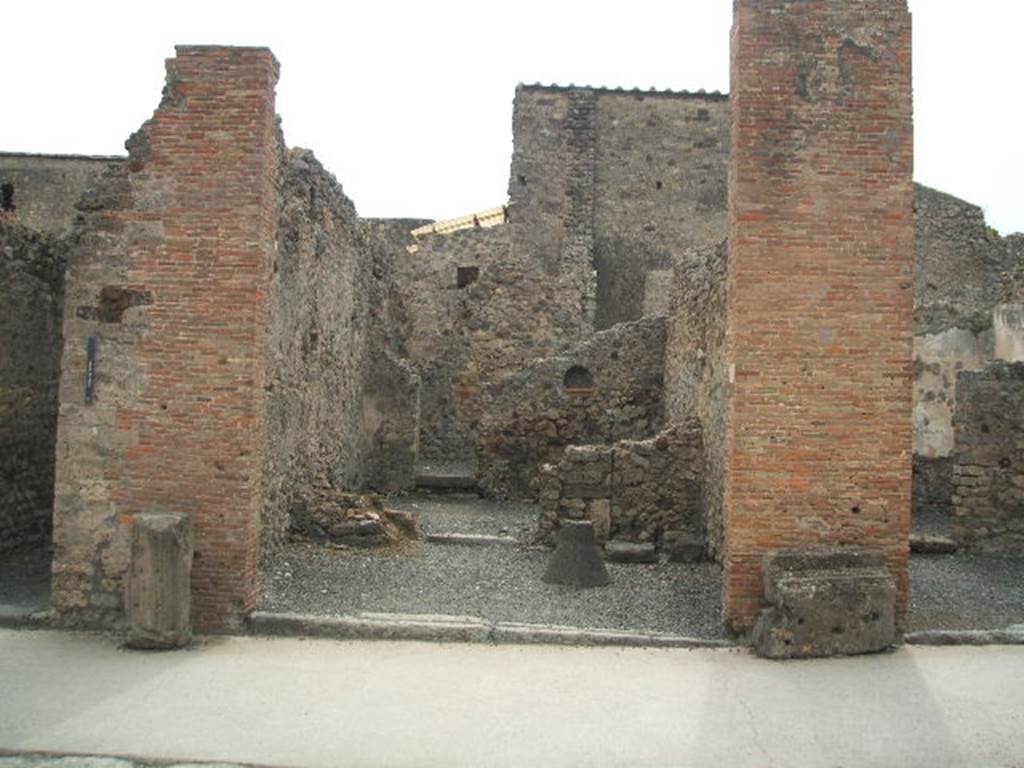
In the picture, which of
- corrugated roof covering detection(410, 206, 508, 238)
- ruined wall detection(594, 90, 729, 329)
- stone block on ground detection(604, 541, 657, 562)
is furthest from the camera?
ruined wall detection(594, 90, 729, 329)

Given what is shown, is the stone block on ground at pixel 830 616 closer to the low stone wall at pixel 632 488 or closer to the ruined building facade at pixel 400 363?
the ruined building facade at pixel 400 363

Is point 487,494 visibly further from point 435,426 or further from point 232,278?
point 232,278

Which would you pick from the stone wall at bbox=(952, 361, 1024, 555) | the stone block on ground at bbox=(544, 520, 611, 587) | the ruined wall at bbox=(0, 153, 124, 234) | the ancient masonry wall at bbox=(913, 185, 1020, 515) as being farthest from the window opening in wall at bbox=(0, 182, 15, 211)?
the stone wall at bbox=(952, 361, 1024, 555)

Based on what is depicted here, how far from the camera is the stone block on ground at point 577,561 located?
28.0 ft

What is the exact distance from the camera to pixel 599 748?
492 centimetres

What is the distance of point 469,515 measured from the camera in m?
12.4

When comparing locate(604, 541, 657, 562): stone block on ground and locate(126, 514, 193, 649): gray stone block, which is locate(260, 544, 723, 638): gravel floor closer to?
locate(604, 541, 657, 562): stone block on ground

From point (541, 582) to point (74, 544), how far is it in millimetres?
3968

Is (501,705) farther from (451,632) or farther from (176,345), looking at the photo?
(176,345)

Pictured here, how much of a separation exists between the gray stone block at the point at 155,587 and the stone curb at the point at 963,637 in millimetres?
5237

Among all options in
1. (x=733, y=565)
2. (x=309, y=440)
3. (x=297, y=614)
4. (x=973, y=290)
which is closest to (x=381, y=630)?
(x=297, y=614)

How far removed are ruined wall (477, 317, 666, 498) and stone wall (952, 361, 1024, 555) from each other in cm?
426

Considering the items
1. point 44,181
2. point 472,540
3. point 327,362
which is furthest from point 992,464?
point 44,181

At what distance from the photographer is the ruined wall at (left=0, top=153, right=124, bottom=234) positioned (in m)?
24.7
